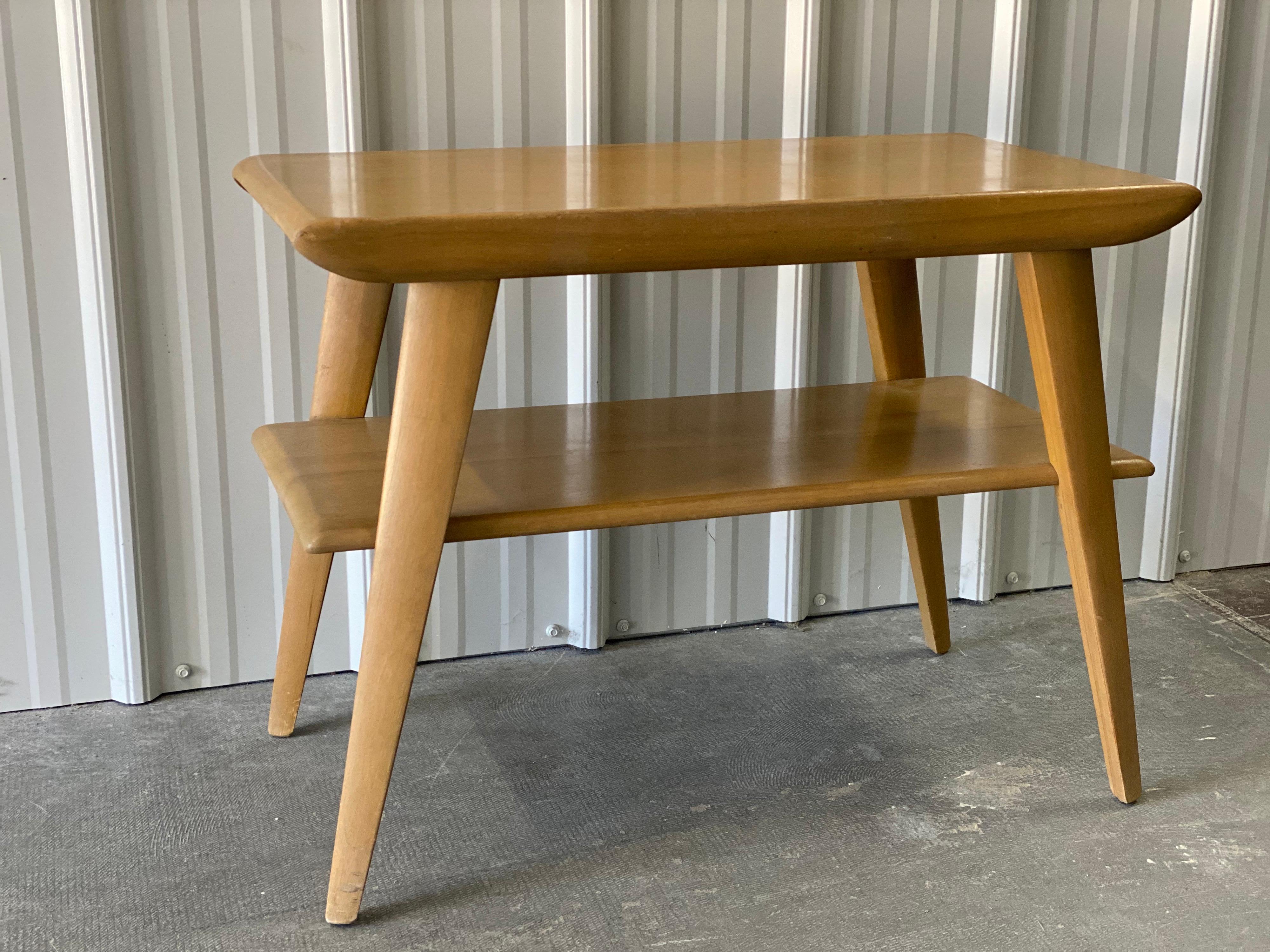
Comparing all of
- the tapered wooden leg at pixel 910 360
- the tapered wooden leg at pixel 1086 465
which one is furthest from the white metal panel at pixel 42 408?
the tapered wooden leg at pixel 1086 465

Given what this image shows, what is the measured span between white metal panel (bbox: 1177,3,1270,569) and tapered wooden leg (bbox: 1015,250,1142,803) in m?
0.75

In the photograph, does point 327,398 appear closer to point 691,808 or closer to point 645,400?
point 645,400

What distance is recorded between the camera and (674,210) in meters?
1.08

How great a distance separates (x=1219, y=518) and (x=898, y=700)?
0.78m

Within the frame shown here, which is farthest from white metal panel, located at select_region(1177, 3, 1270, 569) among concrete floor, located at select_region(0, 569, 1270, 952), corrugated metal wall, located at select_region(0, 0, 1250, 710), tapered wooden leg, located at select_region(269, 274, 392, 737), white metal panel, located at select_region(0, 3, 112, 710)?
white metal panel, located at select_region(0, 3, 112, 710)

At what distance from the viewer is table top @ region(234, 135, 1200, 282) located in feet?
3.37

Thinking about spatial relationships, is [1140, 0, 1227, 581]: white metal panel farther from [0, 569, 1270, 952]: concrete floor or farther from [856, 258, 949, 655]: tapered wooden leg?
[856, 258, 949, 655]: tapered wooden leg

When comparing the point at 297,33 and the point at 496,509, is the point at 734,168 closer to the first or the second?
the point at 496,509

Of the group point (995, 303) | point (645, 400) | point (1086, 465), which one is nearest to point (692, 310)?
point (645, 400)

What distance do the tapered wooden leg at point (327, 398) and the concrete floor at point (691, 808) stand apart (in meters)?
0.07

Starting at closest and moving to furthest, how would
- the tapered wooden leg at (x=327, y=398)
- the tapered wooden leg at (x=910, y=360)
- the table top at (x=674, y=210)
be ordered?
1. the table top at (x=674, y=210)
2. the tapered wooden leg at (x=327, y=398)
3. the tapered wooden leg at (x=910, y=360)

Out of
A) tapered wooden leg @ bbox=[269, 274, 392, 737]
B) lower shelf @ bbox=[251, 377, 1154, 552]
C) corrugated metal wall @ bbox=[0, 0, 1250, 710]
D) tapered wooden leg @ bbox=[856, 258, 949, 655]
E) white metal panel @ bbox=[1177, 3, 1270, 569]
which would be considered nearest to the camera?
lower shelf @ bbox=[251, 377, 1154, 552]

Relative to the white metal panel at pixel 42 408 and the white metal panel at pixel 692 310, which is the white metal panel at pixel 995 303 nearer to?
the white metal panel at pixel 692 310

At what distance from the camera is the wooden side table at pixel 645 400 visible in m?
1.08
